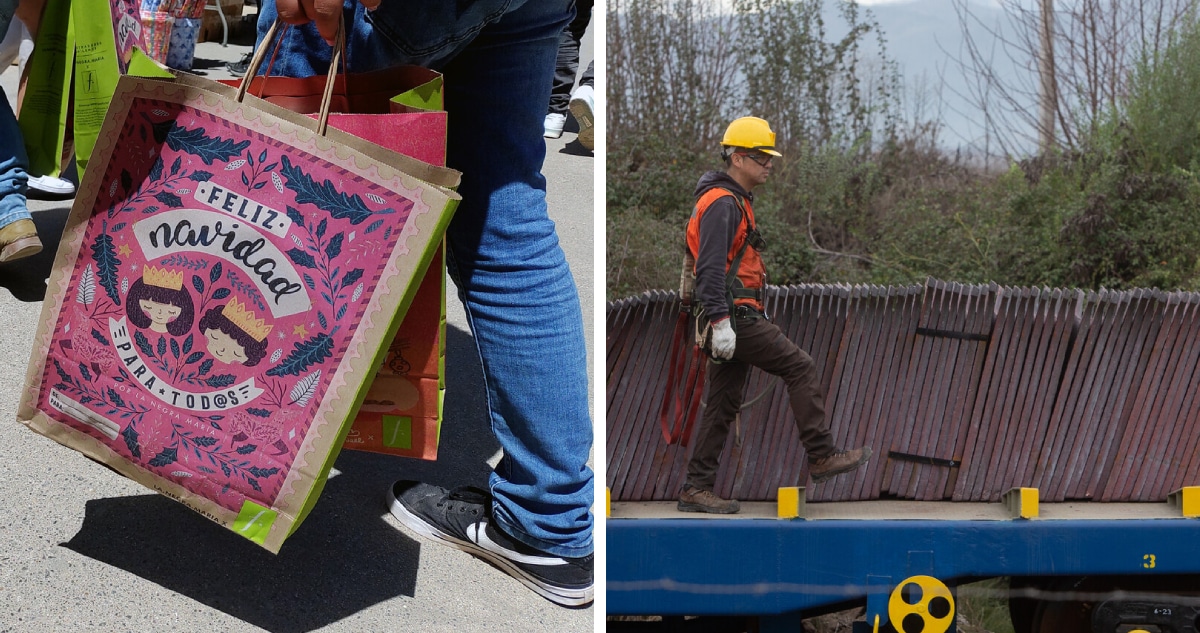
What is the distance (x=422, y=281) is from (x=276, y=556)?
0.61m

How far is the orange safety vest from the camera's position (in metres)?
2.79

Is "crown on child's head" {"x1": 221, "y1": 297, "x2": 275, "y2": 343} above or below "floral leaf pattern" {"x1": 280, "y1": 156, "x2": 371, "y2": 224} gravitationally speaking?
below

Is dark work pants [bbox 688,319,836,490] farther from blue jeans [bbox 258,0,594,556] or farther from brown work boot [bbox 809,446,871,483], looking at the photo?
blue jeans [bbox 258,0,594,556]

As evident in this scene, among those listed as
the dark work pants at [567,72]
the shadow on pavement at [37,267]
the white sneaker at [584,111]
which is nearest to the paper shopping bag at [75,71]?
the shadow on pavement at [37,267]

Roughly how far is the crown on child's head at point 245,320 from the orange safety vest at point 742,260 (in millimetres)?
1513

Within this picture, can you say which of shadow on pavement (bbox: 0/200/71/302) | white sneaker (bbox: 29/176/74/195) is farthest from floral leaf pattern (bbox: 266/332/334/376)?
white sneaker (bbox: 29/176/74/195)

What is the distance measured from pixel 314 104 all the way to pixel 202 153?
0.21m

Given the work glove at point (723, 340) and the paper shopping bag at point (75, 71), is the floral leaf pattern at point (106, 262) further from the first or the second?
the work glove at point (723, 340)

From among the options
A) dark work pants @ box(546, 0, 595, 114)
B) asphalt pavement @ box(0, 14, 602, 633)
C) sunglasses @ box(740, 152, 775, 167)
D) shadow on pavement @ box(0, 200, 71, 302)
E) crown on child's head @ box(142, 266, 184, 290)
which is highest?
dark work pants @ box(546, 0, 595, 114)

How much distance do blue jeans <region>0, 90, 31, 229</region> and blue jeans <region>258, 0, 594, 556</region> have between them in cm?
134

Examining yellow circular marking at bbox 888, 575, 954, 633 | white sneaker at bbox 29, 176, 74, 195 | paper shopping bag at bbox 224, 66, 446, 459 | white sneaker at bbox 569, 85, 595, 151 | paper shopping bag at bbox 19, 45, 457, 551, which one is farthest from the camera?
white sneaker at bbox 569, 85, 595, 151

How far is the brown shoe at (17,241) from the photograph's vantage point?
2586 mm

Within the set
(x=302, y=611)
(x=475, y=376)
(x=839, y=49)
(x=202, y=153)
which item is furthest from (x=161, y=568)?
(x=839, y=49)

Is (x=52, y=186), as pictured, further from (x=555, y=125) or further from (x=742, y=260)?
(x=555, y=125)
